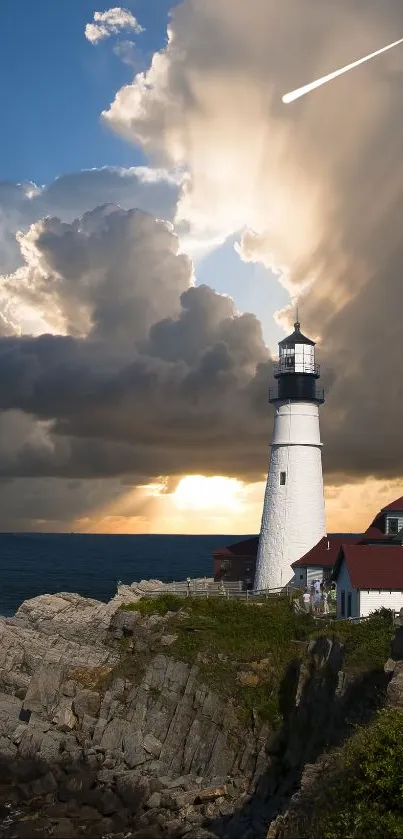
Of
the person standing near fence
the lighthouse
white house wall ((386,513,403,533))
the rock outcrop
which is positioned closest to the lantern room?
the lighthouse

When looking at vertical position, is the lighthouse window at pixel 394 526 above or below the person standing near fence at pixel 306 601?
above

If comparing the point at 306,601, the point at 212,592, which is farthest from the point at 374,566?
the point at 212,592

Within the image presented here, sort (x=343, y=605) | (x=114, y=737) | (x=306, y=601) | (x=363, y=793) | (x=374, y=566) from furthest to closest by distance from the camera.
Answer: (x=306, y=601) < (x=343, y=605) < (x=374, y=566) < (x=114, y=737) < (x=363, y=793)

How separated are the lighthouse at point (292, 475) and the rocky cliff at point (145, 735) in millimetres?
10032

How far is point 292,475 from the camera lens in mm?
52094

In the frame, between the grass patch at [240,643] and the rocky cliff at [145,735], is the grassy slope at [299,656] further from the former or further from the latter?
the rocky cliff at [145,735]

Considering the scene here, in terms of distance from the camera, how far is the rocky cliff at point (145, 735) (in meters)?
30.2

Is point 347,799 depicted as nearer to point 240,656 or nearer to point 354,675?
point 354,675

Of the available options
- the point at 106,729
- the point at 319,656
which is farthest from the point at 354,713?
the point at 106,729

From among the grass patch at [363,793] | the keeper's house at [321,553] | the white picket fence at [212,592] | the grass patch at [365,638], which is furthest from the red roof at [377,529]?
the grass patch at [363,793]

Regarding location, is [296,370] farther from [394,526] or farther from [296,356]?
[394,526]

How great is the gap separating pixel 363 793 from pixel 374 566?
920 inches

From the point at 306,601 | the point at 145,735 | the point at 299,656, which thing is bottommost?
the point at 145,735

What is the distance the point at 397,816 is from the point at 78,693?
23.3 m
